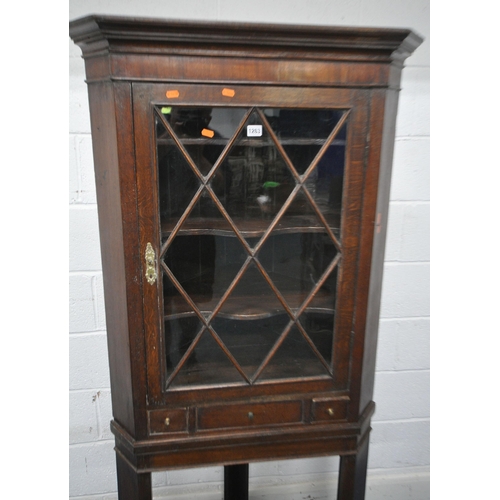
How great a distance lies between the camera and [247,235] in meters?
0.91

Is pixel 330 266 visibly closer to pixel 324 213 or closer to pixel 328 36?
pixel 324 213

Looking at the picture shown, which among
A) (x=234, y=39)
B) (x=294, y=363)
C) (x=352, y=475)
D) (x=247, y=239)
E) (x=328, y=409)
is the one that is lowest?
(x=352, y=475)

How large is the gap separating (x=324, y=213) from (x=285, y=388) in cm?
38

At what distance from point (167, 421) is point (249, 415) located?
17cm

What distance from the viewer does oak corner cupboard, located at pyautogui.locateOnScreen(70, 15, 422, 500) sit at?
0.81m

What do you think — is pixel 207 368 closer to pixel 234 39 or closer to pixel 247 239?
pixel 247 239

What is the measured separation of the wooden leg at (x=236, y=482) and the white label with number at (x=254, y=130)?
0.92 metres

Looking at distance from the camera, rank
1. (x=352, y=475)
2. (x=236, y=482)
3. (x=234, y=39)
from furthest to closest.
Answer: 1. (x=236, y=482)
2. (x=352, y=475)
3. (x=234, y=39)

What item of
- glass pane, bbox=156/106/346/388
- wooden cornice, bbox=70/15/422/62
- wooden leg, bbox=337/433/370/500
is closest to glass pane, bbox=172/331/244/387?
glass pane, bbox=156/106/346/388

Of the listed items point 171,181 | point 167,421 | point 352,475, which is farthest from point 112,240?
point 352,475

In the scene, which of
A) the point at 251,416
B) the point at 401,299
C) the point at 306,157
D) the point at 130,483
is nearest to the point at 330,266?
the point at 306,157

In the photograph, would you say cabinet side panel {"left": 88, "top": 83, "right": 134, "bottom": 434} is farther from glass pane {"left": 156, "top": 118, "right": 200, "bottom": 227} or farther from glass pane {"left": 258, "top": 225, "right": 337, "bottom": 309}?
glass pane {"left": 258, "top": 225, "right": 337, "bottom": 309}

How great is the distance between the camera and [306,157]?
0.89 meters

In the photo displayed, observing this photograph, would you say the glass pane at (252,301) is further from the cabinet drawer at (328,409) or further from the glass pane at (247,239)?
the cabinet drawer at (328,409)
